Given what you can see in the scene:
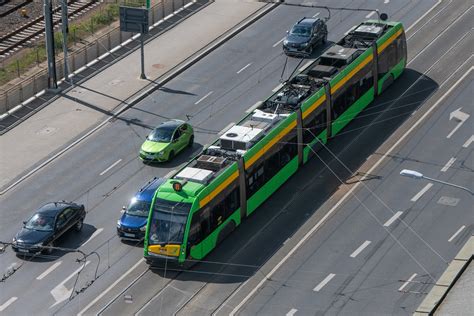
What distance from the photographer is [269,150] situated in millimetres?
63125

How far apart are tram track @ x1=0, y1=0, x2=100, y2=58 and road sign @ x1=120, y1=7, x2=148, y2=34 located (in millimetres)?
10118

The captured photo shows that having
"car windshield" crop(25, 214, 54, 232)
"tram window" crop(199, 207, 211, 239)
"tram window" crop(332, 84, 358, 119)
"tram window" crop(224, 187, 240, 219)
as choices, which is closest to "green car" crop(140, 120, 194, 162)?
"tram window" crop(332, 84, 358, 119)

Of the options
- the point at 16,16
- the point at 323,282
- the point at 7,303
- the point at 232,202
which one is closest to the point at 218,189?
the point at 232,202

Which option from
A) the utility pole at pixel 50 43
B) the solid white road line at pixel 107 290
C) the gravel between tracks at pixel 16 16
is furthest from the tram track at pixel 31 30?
the solid white road line at pixel 107 290

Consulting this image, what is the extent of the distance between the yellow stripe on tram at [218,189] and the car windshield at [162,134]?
945 centimetres

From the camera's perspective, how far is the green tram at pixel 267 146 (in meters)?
57.6

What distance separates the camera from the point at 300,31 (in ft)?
268

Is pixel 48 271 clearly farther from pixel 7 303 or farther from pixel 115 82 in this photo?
pixel 115 82

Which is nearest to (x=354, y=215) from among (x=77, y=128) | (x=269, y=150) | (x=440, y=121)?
(x=269, y=150)

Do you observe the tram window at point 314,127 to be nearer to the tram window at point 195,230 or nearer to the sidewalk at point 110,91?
the tram window at point 195,230

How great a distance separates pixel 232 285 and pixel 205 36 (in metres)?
32.6

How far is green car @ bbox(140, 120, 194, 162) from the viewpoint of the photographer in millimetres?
68312

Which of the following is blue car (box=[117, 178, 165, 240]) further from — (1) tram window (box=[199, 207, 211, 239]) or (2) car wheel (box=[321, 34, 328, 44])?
(2) car wheel (box=[321, 34, 328, 44])

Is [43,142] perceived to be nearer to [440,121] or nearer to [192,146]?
[192,146]
